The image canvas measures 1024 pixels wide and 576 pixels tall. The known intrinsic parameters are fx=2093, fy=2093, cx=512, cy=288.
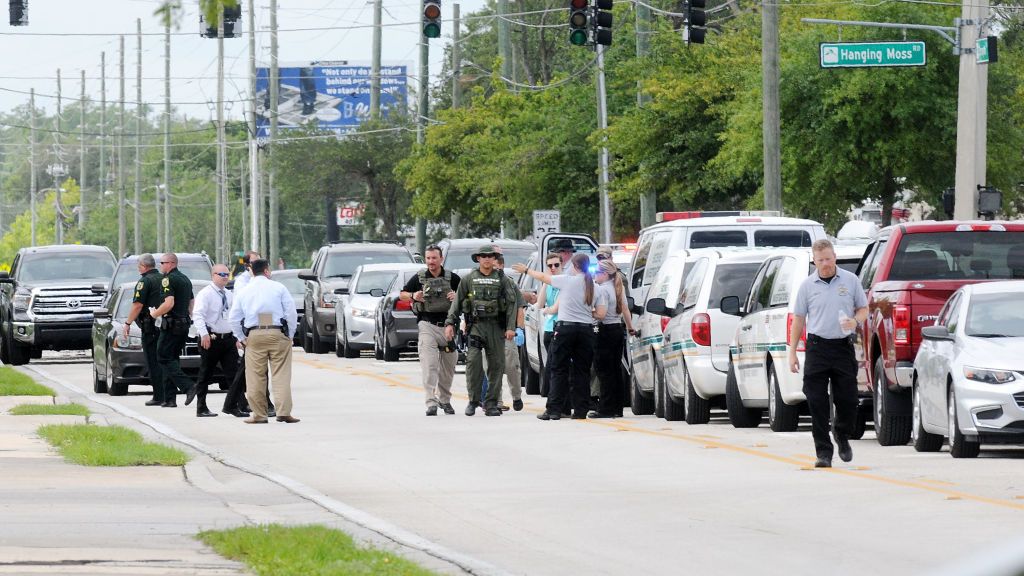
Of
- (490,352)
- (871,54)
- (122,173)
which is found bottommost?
(490,352)

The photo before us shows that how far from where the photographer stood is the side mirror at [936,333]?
16.1 metres

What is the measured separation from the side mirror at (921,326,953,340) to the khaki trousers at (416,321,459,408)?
23.5 feet

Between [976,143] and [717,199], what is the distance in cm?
1580

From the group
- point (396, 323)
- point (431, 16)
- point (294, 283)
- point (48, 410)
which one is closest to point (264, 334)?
point (48, 410)

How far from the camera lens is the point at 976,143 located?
32.7m

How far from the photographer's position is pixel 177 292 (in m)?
24.6

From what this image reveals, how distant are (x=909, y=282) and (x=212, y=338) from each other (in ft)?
29.4

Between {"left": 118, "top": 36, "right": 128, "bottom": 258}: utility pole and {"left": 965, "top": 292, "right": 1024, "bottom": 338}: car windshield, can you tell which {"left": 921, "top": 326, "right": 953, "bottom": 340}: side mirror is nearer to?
{"left": 965, "top": 292, "right": 1024, "bottom": 338}: car windshield

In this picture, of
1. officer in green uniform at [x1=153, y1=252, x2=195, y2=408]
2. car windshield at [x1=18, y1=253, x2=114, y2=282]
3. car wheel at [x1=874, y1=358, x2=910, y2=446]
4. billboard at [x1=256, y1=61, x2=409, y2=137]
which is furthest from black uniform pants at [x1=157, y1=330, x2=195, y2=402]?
billboard at [x1=256, y1=61, x2=409, y2=137]

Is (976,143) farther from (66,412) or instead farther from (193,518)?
(193,518)

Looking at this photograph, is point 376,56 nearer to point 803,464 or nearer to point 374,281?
point 374,281

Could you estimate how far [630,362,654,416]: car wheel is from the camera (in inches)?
909

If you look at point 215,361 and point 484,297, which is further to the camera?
point 215,361

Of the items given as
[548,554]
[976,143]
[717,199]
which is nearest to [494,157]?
[717,199]
